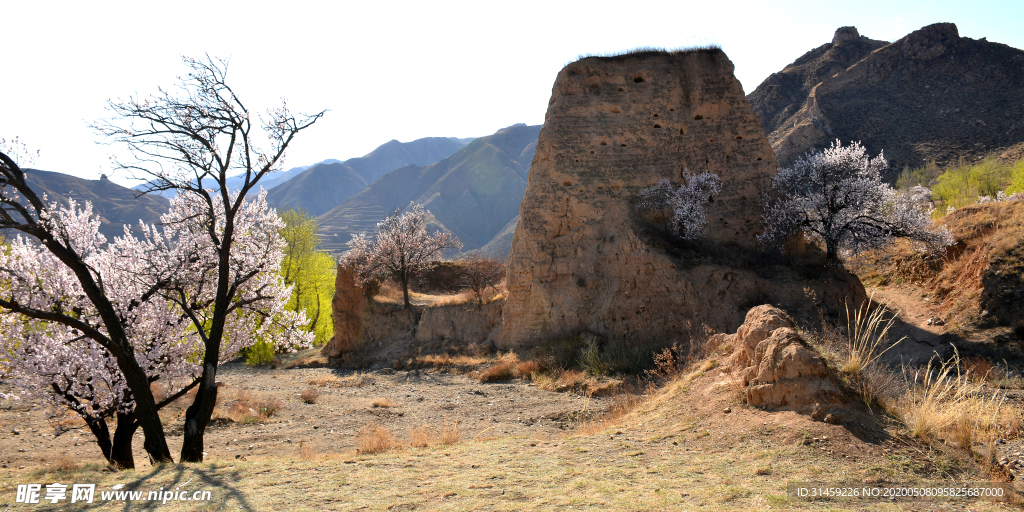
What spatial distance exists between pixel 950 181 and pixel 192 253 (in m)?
47.2

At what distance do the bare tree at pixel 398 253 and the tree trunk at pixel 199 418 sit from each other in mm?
15556

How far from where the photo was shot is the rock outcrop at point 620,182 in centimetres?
1591

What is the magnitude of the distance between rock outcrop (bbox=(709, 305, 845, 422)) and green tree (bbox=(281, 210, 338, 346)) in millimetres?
27887

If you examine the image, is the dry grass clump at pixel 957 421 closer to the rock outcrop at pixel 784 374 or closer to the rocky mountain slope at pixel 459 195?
the rock outcrop at pixel 784 374

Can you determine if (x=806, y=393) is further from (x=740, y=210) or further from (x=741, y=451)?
(x=740, y=210)

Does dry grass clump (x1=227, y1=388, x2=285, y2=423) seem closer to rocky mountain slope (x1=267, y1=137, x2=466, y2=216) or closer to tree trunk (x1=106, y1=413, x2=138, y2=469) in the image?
tree trunk (x1=106, y1=413, x2=138, y2=469)

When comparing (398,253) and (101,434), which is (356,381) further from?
(101,434)

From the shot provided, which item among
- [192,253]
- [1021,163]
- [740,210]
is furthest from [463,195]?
[192,253]

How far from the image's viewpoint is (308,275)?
1248 inches

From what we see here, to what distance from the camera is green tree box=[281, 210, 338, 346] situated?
102 feet

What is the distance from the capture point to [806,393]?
6.06 metres

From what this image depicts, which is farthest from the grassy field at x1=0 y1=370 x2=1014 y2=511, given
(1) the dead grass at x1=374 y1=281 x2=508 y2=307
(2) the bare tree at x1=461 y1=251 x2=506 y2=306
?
(2) the bare tree at x1=461 y1=251 x2=506 y2=306

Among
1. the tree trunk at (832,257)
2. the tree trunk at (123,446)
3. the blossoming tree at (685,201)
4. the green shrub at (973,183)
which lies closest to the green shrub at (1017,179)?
the green shrub at (973,183)

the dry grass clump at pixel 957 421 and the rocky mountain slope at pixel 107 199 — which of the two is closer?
the dry grass clump at pixel 957 421
